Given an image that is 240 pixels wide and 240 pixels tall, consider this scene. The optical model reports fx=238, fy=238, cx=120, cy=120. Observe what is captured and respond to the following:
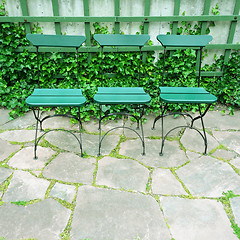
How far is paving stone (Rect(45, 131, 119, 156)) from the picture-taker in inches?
97.6

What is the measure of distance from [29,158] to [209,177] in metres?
1.70

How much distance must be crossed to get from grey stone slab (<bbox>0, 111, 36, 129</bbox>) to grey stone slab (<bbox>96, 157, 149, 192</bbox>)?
119 cm

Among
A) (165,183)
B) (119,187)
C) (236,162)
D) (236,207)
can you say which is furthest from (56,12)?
(236,207)

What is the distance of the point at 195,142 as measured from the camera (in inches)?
103

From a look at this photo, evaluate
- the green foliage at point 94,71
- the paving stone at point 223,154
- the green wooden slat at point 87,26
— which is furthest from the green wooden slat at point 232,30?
the green wooden slat at point 87,26

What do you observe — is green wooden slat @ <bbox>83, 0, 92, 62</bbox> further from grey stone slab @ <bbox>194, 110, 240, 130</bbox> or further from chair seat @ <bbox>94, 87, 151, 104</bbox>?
grey stone slab @ <bbox>194, 110, 240, 130</bbox>

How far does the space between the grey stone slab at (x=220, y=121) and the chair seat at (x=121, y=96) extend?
1.05 metres

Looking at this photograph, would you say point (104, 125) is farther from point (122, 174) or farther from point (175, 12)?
point (175, 12)

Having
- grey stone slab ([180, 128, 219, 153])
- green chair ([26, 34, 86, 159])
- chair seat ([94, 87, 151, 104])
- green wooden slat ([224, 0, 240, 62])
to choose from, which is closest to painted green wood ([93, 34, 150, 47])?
green chair ([26, 34, 86, 159])

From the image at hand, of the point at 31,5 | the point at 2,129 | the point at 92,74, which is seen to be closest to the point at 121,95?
the point at 92,74

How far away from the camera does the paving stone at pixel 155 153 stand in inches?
91.0

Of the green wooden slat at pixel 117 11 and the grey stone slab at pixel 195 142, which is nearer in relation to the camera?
the grey stone slab at pixel 195 142

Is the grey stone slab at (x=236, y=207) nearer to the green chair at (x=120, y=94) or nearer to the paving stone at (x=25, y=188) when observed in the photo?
the green chair at (x=120, y=94)

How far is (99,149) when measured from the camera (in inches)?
92.9
